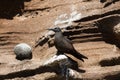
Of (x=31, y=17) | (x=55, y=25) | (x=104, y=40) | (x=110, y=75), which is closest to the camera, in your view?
(x=110, y=75)

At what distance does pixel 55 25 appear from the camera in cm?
1466

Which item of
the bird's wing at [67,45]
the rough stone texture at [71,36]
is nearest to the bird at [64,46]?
the bird's wing at [67,45]

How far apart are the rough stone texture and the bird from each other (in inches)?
13.8

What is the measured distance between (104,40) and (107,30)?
289 millimetres

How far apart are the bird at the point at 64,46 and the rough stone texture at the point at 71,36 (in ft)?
1.15

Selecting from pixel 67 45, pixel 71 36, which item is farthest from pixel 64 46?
pixel 71 36

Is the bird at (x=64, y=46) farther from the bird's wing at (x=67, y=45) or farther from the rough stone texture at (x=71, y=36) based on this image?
the rough stone texture at (x=71, y=36)

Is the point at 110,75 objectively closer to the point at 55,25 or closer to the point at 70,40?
the point at 70,40

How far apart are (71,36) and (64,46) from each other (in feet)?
3.23

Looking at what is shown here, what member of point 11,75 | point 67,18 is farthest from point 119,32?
point 11,75

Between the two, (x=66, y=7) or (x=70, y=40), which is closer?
(x=70, y=40)

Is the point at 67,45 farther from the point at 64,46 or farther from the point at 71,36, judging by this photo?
the point at 71,36

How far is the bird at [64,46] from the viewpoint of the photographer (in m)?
12.8

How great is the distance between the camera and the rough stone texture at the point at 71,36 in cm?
1286
